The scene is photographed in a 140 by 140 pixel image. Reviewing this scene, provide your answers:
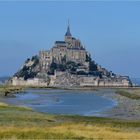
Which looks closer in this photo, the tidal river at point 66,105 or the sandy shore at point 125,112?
the sandy shore at point 125,112

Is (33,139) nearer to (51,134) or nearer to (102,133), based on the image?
(51,134)

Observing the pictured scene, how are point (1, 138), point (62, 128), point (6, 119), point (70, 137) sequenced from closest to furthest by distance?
point (1, 138)
point (70, 137)
point (62, 128)
point (6, 119)

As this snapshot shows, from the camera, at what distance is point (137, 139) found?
2997cm

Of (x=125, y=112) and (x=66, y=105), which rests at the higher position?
(x=66, y=105)

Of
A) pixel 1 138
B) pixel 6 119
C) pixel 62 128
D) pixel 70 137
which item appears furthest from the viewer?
pixel 6 119

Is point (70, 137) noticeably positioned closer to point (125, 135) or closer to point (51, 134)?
A: point (51, 134)

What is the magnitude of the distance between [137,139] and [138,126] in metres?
14.7

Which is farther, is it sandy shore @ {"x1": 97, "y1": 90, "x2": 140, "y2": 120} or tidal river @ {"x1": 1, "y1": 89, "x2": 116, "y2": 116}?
tidal river @ {"x1": 1, "y1": 89, "x2": 116, "y2": 116}

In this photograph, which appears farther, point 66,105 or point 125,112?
point 66,105

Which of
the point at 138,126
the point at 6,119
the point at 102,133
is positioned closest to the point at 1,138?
the point at 102,133

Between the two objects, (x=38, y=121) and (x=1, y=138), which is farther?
(x=38, y=121)

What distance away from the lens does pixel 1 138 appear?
28781 mm

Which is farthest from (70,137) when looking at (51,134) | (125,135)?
(125,135)

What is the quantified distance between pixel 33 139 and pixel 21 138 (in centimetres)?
106
